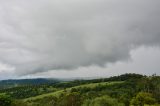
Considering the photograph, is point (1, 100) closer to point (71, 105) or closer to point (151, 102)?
point (71, 105)

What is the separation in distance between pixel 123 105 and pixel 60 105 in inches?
1512

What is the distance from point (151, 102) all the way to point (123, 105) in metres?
34.6

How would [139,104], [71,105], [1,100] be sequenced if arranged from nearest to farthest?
[1,100], [139,104], [71,105]

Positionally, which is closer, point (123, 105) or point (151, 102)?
point (151, 102)

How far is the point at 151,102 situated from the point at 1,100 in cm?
7446

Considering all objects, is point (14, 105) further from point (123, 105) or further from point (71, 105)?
point (123, 105)

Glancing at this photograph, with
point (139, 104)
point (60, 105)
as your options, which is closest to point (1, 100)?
point (60, 105)

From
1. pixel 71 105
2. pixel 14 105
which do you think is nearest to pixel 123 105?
pixel 71 105

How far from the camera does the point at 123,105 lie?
198375 millimetres

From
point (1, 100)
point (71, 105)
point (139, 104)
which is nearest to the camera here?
point (1, 100)

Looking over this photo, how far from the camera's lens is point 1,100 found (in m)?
154

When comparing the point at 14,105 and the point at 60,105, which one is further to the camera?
the point at 60,105

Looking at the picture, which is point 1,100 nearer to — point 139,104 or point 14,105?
point 14,105

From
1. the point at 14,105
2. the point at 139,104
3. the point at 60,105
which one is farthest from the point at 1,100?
the point at 139,104
